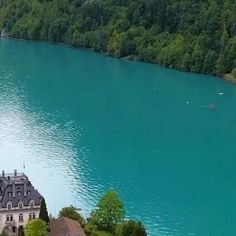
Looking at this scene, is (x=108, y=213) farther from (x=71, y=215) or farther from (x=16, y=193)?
(x=16, y=193)

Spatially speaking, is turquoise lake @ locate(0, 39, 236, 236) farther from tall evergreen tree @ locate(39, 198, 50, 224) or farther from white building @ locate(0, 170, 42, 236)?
tall evergreen tree @ locate(39, 198, 50, 224)

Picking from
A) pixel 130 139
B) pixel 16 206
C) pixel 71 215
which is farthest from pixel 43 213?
pixel 130 139

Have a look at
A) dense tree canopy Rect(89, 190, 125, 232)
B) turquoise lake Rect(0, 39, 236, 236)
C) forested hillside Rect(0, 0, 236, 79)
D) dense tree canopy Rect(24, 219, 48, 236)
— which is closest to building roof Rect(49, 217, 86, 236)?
dense tree canopy Rect(24, 219, 48, 236)

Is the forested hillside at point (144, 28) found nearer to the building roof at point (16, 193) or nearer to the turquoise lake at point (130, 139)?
the turquoise lake at point (130, 139)

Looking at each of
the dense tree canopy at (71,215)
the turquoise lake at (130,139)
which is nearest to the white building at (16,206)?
the dense tree canopy at (71,215)

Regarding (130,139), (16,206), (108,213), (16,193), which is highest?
(16,193)

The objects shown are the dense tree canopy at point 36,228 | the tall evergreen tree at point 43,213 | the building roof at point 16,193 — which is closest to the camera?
the dense tree canopy at point 36,228
